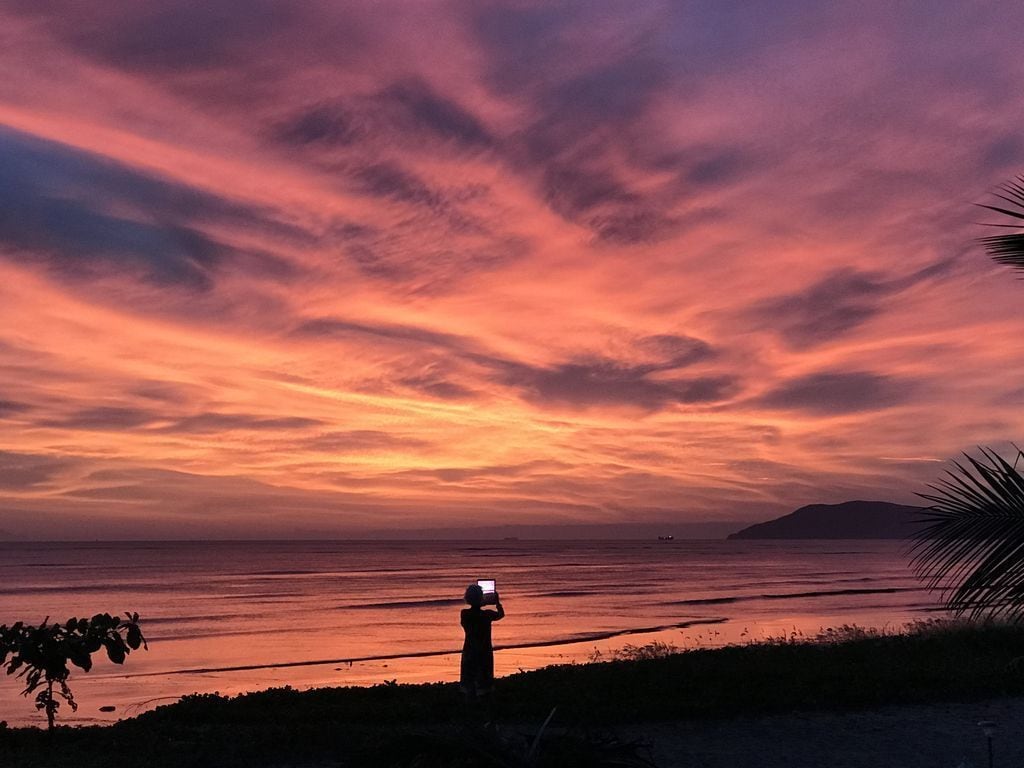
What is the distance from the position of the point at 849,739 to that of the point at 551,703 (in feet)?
12.3

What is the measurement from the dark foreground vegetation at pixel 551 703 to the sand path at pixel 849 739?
44 cm

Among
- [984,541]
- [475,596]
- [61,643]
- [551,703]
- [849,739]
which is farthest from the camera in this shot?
[551,703]

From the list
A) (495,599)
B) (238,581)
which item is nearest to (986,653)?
(495,599)

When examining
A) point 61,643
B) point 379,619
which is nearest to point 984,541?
point 61,643

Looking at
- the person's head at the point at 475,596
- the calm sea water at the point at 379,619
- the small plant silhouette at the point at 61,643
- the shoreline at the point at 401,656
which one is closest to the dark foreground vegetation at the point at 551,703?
the small plant silhouette at the point at 61,643

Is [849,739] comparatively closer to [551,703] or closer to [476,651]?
[551,703]

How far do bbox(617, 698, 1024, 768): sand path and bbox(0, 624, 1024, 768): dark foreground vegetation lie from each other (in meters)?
0.44

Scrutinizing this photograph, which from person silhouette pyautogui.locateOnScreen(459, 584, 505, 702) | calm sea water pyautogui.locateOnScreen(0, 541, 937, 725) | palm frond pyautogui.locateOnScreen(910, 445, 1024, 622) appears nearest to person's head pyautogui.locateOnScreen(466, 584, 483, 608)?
person silhouette pyautogui.locateOnScreen(459, 584, 505, 702)

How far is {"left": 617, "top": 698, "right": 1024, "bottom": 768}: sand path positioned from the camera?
10.1m

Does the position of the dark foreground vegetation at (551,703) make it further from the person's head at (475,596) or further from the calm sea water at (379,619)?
the calm sea water at (379,619)

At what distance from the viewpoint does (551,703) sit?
40.9 feet

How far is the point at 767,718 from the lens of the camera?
471 inches

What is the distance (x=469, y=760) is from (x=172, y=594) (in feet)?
197

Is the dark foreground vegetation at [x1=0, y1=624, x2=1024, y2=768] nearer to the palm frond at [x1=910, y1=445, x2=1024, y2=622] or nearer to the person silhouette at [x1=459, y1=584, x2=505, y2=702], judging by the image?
the person silhouette at [x1=459, y1=584, x2=505, y2=702]
